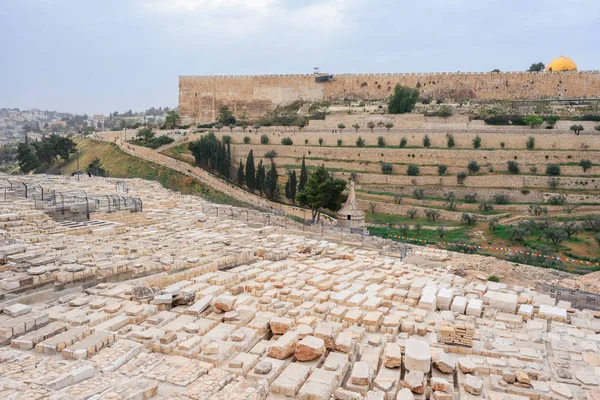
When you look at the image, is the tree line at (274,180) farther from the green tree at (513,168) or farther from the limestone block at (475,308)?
the limestone block at (475,308)

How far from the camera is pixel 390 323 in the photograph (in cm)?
545

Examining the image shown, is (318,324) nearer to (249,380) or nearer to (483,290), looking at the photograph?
(249,380)

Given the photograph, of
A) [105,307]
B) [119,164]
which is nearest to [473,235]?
[105,307]

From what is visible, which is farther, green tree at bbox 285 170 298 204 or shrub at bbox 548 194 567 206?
green tree at bbox 285 170 298 204

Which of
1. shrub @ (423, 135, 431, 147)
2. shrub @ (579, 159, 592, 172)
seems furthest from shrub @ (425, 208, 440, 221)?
shrub @ (579, 159, 592, 172)

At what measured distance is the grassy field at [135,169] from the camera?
2472 centimetres

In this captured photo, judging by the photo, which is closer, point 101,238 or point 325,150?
point 101,238

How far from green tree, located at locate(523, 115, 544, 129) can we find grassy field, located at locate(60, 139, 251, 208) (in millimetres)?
19773

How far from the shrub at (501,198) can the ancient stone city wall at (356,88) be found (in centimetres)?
2013

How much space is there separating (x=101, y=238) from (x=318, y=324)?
15.5ft

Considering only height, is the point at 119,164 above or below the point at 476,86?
below

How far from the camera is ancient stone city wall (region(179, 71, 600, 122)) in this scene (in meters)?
39.7

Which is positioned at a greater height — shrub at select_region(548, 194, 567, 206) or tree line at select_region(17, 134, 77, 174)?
tree line at select_region(17, 134, 77, 174)

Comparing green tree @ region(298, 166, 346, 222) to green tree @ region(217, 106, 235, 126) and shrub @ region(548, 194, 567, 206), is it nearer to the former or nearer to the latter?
shrub @ region(548, 194, 567, 206)
